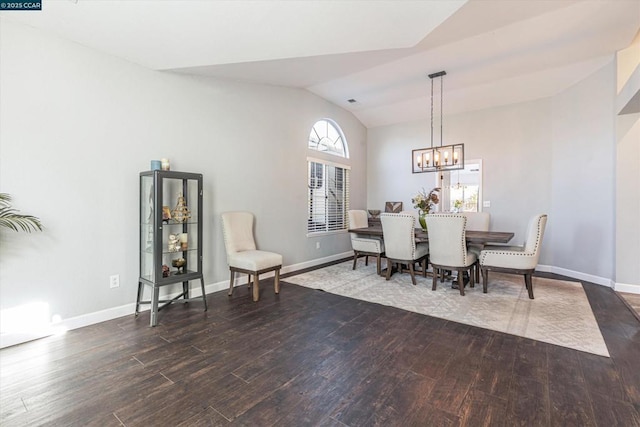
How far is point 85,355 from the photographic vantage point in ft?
7.44

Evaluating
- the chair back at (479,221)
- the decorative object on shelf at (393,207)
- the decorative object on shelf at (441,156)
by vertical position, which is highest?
the decorative object on shelf at (441,156)

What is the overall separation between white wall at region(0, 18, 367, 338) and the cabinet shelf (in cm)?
12

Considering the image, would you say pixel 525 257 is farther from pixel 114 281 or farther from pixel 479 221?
pixel 114 281

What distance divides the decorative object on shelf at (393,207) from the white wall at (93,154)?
3.56 m

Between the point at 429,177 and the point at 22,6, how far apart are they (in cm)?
615

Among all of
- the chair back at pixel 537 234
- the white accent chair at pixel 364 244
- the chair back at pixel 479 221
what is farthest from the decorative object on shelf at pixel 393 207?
the chair back at pixel 537 234

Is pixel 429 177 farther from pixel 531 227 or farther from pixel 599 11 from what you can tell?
pixel 599 11

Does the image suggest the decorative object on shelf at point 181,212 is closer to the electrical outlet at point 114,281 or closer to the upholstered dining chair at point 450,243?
the electrical outlet at point 114,281

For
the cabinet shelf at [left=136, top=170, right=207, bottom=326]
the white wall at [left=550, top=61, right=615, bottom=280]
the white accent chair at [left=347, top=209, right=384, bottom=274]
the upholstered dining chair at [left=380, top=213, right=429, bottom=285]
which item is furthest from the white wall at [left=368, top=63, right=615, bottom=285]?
the cabinet shelf at [left=136, top=170, right=207, bottom=326]

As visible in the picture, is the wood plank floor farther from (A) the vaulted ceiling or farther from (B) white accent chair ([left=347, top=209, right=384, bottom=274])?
(A) the vaulted ceiling

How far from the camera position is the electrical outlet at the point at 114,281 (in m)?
2.99

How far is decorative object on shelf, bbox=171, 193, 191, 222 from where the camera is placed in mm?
3232

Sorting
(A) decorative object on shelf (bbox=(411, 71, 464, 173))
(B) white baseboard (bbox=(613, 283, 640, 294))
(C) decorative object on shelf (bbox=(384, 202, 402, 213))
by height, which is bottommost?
(B) white baseboard (bbox=(613, 283, 640, 294))

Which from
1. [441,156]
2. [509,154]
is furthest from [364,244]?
[509,154]
